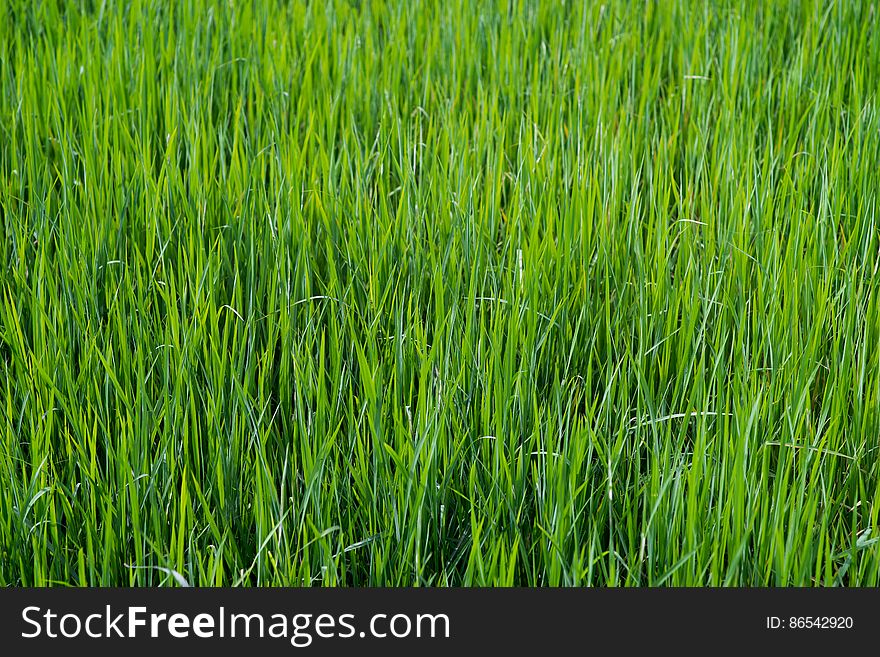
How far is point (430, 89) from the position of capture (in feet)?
6.65

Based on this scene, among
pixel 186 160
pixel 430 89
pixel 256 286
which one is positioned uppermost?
pixel 430 89

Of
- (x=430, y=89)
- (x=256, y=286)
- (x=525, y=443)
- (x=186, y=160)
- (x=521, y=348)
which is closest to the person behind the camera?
(x=525, y=443)

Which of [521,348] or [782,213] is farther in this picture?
[782,213]

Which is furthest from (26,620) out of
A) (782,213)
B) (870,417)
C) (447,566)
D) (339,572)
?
(782,213)

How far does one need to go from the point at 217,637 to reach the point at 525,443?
17.9 inches

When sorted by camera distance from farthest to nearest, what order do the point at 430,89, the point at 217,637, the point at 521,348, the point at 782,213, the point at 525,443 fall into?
1. the point at 430,89
2. the point at 782,213
3. the point at 521,348
4. the point at 525,443
5. the point at 217,637

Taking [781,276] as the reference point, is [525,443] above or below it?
below

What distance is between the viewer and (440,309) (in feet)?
4.48

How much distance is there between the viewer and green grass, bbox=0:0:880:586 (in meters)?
1.09

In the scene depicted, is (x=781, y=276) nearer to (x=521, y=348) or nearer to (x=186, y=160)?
(x=521, y=348)

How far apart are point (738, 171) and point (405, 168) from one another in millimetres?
640

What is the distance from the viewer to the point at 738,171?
169 centimetres

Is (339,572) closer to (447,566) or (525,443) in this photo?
(447,566)

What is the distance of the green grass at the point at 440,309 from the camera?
1091mm
